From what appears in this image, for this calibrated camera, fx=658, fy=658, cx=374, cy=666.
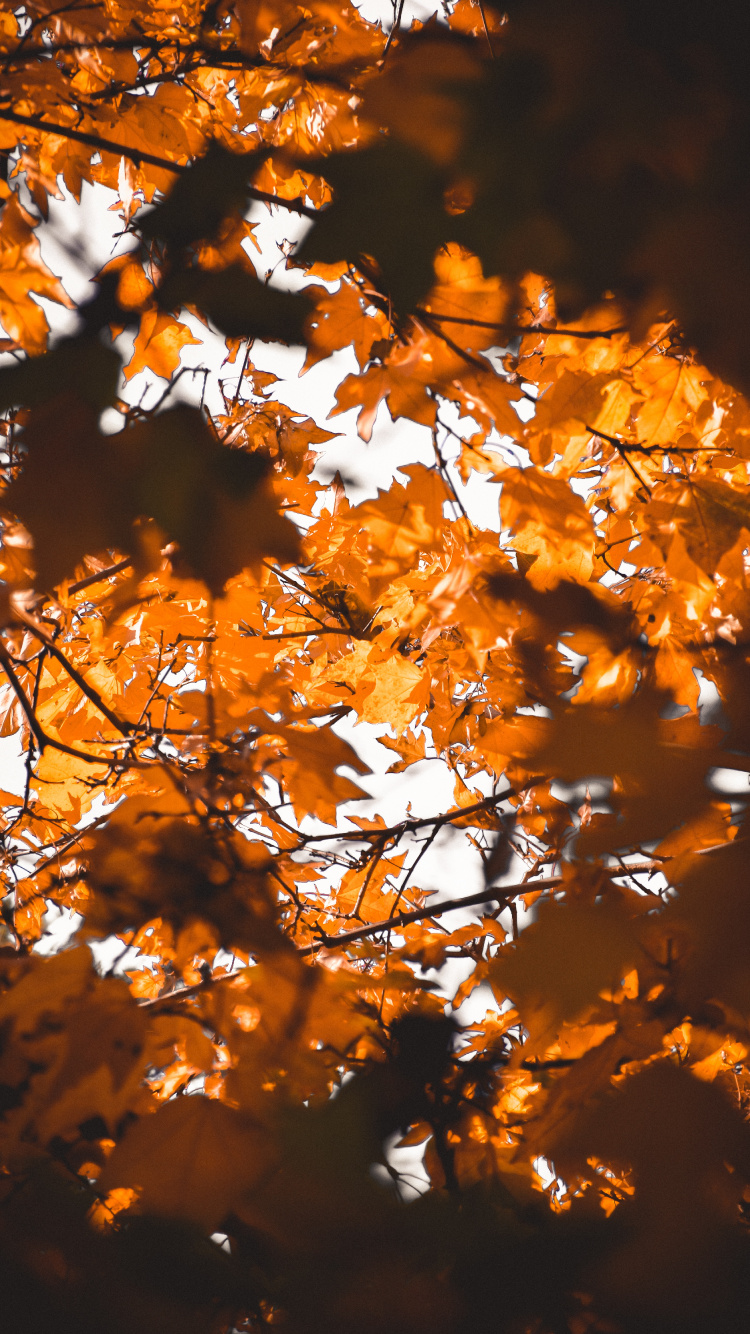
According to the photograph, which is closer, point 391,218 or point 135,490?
point 391,218

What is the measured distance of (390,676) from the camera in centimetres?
193

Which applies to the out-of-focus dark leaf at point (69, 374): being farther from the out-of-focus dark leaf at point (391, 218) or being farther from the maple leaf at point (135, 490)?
the out-of-focus dark leaf at point (391, 218)

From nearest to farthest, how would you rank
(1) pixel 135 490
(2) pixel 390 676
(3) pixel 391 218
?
(3) pixel 391 218
(1) pixel 135 490
(2) pixel 390 676

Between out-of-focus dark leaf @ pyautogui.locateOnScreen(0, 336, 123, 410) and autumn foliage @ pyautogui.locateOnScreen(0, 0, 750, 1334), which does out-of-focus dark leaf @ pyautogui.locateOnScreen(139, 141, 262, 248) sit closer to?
autumn foliage @ pyautogui.locateOnScreen(0, 0, 750, 1334)

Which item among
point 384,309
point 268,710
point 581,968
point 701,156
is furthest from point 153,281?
point 581,968

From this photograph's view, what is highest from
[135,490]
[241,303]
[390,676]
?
[390,676]

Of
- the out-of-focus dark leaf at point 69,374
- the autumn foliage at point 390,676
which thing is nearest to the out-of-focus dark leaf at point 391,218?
the autumn foliage at point 390,676

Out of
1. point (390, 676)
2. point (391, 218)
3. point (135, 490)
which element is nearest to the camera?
point (391, 218)

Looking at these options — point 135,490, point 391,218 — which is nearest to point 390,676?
point 135,490

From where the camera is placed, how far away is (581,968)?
2.60ft

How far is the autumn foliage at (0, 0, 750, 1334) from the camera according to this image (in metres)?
0.67

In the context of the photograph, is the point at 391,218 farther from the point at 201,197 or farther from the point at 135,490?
the point at 135,490

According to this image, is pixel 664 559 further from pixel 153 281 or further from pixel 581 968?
pixel 153 281

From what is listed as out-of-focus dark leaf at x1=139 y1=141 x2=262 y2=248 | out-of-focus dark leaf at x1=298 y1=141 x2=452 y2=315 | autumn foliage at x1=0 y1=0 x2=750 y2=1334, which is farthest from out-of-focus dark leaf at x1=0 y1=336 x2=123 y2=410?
out-of-focus dark leaf at x1=298 y1=141 x2=452 y2=315
